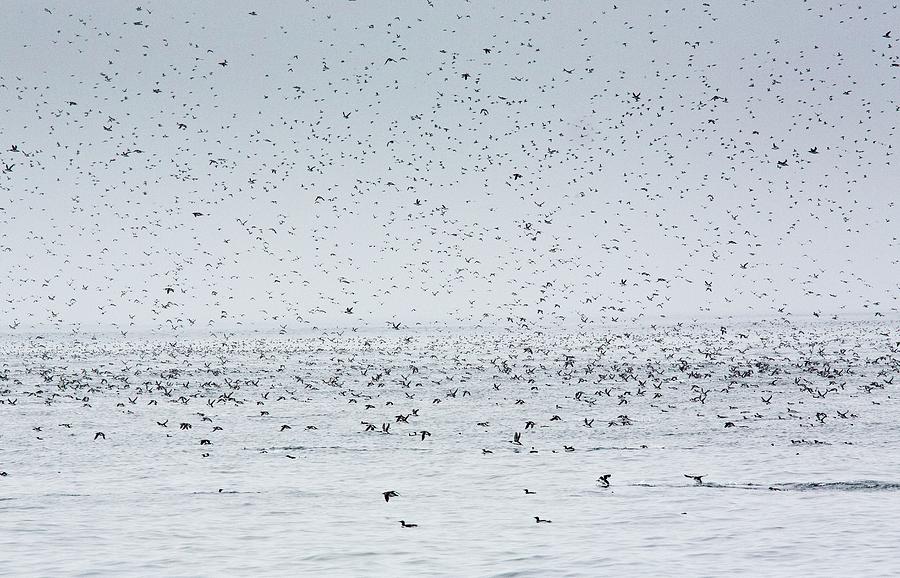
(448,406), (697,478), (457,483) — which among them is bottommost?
(457,483)

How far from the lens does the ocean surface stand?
21766 mm

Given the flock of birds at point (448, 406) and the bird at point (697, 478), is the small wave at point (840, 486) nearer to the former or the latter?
the flock of birds at point (448, 406)

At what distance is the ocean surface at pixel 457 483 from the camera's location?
21.8 meters

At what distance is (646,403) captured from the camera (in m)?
54.5

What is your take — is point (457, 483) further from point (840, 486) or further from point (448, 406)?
point (448, 406)

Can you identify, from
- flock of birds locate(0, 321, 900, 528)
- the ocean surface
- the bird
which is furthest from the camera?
flock of birds locate(0, 321, 900, 528)

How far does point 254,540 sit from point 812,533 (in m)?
11.4

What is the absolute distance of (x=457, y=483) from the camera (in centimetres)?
3017

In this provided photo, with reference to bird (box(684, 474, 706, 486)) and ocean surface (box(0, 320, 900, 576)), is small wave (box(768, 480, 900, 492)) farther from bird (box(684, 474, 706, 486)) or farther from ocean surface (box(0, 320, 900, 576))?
bird (box(684, 474, 706, 486))

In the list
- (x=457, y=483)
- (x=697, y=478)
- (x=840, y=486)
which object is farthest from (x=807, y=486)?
(x=457, y=483)

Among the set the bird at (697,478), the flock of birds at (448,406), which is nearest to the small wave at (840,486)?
the flock of birds at (448,406)

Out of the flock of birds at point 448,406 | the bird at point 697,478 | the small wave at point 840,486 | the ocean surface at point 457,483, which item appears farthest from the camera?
the flock of birds at point 448,406

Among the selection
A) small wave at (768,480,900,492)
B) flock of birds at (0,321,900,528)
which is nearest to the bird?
flock of birds at (0,321,900,528)

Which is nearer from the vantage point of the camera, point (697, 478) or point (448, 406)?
point (697, 478)
